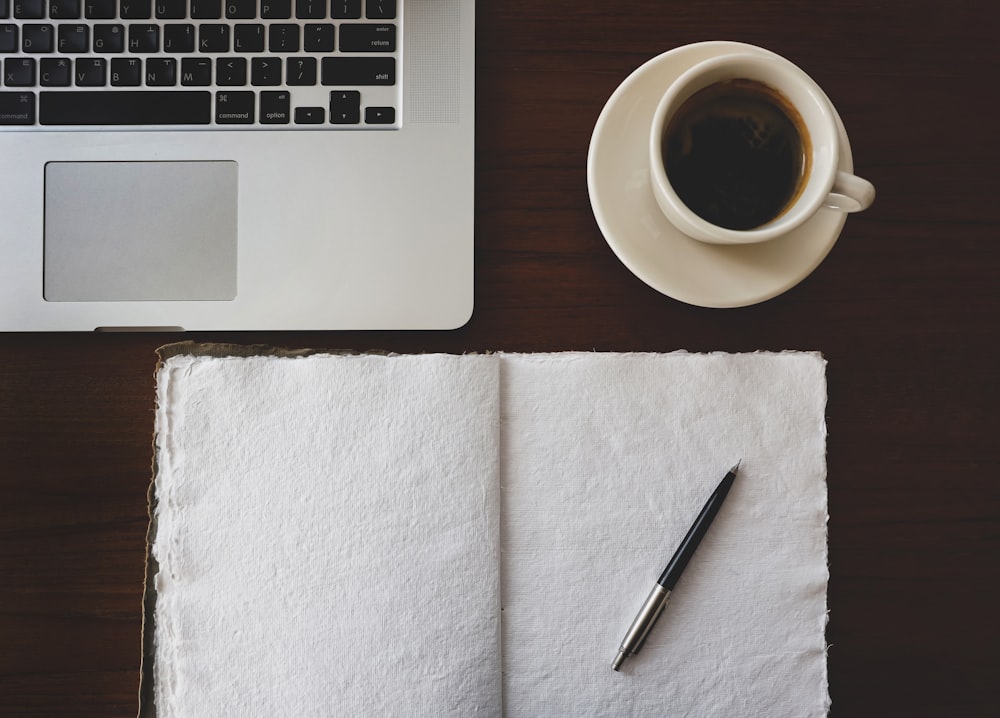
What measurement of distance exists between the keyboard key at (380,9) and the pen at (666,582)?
299mm

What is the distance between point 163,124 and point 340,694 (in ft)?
1.01

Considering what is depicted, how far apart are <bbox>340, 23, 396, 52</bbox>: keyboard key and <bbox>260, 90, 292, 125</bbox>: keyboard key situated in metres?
0.04

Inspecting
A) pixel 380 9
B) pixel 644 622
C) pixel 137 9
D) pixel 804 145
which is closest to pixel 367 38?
pixel 380 9

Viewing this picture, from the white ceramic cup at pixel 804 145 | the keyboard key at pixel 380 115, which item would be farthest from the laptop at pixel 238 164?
the white ceramic cup at pixel 804 145

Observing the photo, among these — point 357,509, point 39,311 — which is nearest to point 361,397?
point 357,509

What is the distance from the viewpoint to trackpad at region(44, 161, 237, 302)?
378mm

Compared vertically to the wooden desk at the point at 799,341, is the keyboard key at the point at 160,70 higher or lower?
higher

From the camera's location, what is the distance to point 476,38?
1.32 feet

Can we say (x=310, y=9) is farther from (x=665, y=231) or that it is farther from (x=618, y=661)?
(x=618, y=661)

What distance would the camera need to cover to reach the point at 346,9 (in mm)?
379

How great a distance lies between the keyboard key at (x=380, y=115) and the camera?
377mm

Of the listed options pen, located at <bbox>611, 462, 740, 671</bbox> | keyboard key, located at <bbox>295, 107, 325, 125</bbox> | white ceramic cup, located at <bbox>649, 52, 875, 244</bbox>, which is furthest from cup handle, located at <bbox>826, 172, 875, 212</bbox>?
keyboard key, located at <bbox>295, 107, 325, 125</bbox>

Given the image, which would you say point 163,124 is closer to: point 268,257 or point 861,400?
point 268,257

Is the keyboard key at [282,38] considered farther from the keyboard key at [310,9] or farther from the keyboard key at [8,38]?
the keyboard key at [8,38]
